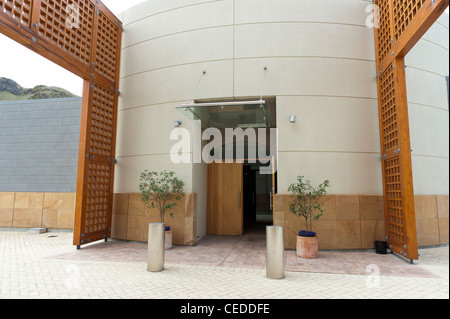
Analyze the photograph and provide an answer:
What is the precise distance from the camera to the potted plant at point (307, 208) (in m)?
5.59

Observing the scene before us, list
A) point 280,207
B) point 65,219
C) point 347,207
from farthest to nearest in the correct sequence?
point 65,219, point 280,207, point 347,207

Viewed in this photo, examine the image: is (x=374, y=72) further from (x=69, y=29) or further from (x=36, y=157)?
(x=36, y=157)

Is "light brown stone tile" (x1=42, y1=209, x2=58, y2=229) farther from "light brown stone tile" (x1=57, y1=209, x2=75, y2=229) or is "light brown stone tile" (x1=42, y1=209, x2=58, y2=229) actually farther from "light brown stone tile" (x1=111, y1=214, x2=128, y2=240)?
"light brown stone tile" (x1=111, y1=214, x2=128, y2=240)

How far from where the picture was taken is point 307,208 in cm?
613

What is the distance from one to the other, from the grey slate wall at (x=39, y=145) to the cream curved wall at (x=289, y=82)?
3.19 meters

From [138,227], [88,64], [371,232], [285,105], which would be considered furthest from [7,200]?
[371,232]

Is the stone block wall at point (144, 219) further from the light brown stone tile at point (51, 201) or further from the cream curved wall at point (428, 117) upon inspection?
the cream curved wall at point (428, 117)

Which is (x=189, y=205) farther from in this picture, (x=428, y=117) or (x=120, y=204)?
(x=428, y=117)

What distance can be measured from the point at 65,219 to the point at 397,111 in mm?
9873

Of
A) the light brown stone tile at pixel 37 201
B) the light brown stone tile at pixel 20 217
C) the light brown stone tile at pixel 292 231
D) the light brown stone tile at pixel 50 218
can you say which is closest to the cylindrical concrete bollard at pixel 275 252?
the light brown stone tile at pixel 292 231

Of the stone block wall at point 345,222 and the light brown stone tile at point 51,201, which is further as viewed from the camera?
the light brown stone tile at point 51,201

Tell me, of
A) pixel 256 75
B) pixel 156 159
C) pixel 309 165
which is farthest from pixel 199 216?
pixel 256 75

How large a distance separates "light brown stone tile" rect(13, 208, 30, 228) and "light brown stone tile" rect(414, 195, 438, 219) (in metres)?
11.5

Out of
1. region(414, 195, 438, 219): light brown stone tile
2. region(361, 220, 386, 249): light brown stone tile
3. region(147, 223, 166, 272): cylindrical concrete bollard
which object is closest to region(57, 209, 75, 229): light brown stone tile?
region(147, 223, 166, 272): cylindrical concrete bollard
